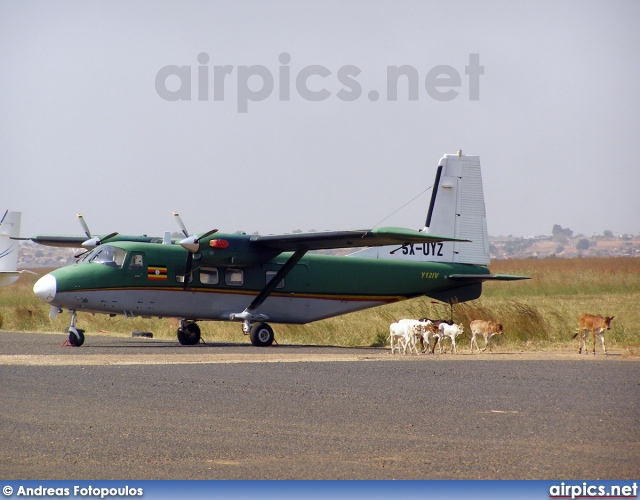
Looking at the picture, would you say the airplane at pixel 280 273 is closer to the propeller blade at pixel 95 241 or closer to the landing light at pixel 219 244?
the landing light at pixel 219 244

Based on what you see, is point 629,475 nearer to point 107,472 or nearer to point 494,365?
point 107,472

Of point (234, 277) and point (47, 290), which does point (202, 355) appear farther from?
point (234, 277)

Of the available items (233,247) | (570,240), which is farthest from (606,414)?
(570,240)

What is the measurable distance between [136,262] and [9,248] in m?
18.6

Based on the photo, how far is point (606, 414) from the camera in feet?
36.6

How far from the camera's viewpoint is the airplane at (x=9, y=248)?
1588 inches

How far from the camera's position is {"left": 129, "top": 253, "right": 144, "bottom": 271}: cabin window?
24.1 meters

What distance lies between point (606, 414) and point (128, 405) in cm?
586

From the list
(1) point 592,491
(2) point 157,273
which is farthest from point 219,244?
(1) point 592,491

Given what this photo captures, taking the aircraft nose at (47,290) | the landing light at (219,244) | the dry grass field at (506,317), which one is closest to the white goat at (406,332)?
the dry grass field at (506,317)

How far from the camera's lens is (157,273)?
24.4 metres

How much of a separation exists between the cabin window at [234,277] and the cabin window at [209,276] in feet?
0.88

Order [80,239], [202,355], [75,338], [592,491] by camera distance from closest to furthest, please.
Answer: [592,491] < [202,355] < [75,338] < [80,239]

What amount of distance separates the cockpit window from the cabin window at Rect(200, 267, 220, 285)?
2.12m
